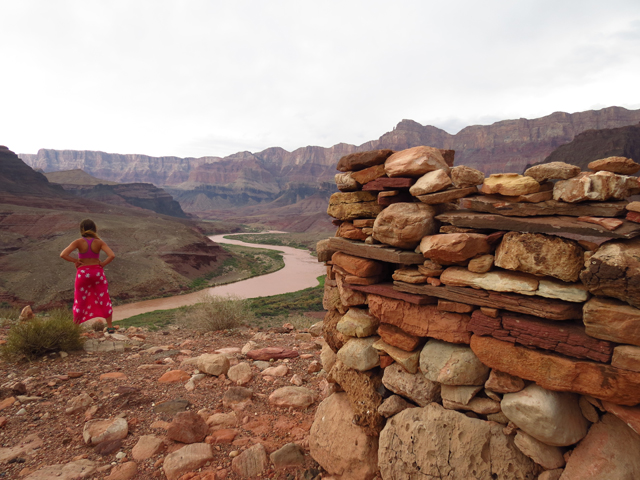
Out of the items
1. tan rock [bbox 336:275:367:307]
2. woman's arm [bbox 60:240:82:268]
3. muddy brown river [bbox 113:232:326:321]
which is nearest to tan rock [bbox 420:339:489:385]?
tan rock [bbox 336:275:367:307]

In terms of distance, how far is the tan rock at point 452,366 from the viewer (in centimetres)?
278

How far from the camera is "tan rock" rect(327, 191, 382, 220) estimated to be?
3.69 meters

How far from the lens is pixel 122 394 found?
14.9ft

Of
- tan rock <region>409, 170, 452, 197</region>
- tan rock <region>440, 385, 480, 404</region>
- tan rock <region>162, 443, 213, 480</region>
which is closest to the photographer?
tan rock <region>440, 385, 480, 404</region>

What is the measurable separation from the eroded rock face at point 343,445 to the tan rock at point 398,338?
0.95 meters

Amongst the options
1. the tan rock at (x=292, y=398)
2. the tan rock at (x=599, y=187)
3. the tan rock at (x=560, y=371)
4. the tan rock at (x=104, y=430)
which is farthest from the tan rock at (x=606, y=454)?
the tan rock at (x=104, y=430)

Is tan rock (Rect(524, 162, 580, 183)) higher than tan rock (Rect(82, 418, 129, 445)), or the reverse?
tan rock (Rect(524, 162, 580, 183))

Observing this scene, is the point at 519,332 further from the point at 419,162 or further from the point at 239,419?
the point at 239,419

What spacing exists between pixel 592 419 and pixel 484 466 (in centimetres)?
84

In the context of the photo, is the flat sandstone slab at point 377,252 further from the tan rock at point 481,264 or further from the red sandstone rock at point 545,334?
the red sandstone rock at point 545,334

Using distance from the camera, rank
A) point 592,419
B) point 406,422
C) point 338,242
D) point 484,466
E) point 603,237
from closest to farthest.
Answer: point 603,237, point 592,419, point 484,466, point 406,422, point 338,242

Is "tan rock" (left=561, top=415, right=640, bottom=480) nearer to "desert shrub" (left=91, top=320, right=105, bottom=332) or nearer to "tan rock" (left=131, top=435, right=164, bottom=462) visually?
"tan rock" (left=131, top=435, right=164, bottom=462)

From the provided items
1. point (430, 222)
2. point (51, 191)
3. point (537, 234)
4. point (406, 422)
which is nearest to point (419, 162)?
point (430, 222)

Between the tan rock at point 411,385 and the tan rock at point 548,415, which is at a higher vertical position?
the tan rock at point 548,415
